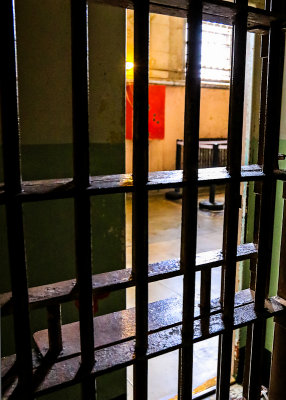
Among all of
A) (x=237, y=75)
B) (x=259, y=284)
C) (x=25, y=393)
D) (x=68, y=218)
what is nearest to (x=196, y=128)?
(x=237, y=75)

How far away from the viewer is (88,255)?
0.88 metres

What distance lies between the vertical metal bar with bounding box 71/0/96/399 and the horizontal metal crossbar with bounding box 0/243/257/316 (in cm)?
6

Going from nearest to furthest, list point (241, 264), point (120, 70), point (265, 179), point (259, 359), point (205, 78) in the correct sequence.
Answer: point (265, 179)
point (259, 359)
point (120, 70)
point (241, 264)
point (205, 78)

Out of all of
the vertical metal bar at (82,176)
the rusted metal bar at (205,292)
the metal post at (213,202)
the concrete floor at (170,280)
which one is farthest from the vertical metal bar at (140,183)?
the metal post at (213,202)

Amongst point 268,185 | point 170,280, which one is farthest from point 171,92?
point 268,185

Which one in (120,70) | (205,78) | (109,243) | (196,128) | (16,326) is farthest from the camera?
(205,78)

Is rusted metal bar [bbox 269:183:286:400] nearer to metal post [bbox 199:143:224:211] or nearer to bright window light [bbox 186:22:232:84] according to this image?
metal post [bbox 199:143:224:211]

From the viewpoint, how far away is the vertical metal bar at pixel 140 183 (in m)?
0.85

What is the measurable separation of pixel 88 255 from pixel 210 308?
47 centimetres

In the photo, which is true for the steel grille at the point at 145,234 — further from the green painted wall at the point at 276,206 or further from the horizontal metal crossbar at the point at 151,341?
the green painted wall at the point at 276,206

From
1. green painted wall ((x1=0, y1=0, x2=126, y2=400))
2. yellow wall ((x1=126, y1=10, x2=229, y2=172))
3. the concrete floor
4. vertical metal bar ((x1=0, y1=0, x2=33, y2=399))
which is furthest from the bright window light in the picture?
vertical metal bar ((x1=0, y1=0, x2=33, y2=399))

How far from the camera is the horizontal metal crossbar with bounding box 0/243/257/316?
87cm

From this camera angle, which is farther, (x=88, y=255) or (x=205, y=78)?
(x=205, y=78)

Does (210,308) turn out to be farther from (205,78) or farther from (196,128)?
(205,78)
